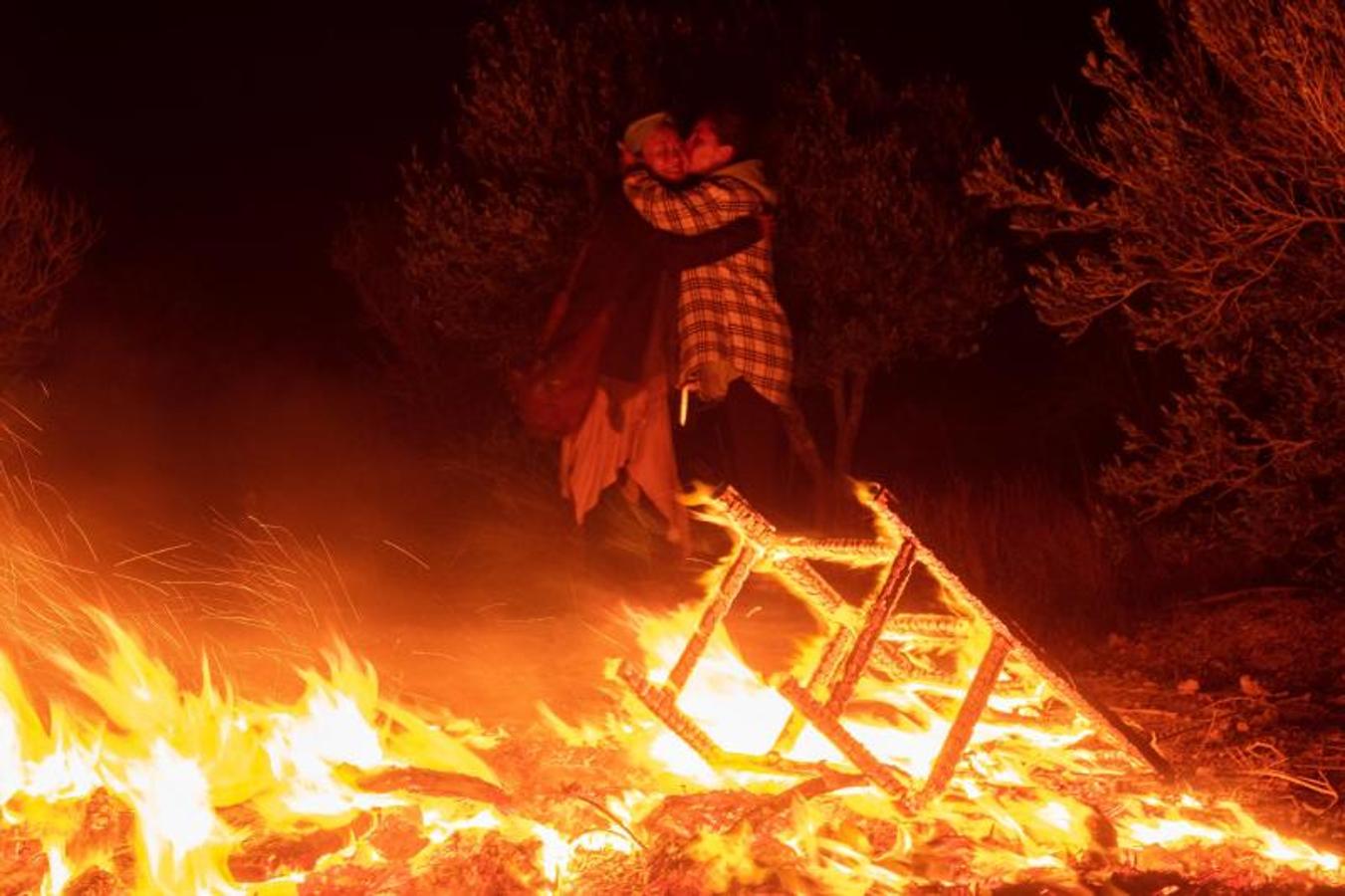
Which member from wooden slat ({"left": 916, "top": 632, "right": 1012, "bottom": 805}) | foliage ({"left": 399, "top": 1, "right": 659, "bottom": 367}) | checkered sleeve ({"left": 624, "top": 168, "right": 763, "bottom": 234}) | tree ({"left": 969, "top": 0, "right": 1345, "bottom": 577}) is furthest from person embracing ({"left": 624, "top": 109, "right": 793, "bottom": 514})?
wooden slat ({"left": 916, "top": 632, "right": 1012, "bottom": 805})

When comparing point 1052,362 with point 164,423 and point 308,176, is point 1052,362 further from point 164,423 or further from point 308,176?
point 308,176

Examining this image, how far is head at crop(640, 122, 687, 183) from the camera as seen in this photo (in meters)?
5.91

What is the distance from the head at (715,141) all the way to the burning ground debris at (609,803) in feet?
7.89

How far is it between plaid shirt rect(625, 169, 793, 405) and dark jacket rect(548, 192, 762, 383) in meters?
0.06

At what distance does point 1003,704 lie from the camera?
195 inches

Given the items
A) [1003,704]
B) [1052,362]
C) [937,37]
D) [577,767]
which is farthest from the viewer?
[1052,362]

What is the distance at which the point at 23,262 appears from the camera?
10.8 m

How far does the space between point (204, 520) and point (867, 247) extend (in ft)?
16.2

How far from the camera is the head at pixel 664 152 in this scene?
19.4ft

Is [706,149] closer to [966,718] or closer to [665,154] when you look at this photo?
[665,154]

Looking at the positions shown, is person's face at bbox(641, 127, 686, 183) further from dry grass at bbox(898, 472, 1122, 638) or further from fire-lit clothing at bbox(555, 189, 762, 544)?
dry grass at bbox(898, 472, 1122, 638)

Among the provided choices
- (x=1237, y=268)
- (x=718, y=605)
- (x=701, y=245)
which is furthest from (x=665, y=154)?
(x=1237, y=268)

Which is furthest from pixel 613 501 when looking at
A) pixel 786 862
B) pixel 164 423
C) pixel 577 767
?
pixel 164 423

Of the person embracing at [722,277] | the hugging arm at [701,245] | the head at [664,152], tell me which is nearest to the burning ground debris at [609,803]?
the person embracing at [722,277]
